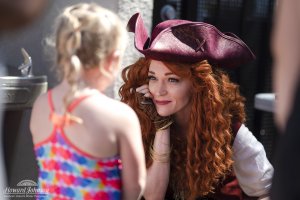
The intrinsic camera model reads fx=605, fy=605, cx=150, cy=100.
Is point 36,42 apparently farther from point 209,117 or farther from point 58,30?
point 58,30

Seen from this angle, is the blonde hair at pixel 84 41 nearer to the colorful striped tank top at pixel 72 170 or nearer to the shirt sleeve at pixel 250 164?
the colorful striped tank top at pixel 72 170

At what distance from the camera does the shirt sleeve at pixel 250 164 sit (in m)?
2.58

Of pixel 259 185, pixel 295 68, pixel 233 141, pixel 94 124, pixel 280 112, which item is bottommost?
pixel 259 185

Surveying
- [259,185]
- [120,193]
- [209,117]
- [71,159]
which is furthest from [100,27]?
[259,185]

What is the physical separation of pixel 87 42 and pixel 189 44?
2.54ft

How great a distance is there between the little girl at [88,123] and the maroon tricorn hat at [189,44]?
0.57 meters

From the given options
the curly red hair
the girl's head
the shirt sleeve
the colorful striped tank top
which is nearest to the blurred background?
the girl's head

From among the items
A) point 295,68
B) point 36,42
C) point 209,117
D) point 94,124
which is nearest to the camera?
point 295,68

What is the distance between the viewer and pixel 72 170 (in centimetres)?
185

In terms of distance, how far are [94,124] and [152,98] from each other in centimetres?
80

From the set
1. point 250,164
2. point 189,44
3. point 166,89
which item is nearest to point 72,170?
point 166,89


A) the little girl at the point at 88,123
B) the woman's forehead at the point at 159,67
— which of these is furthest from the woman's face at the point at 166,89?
the little girl at the point at 88,123

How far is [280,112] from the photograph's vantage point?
1467 mm

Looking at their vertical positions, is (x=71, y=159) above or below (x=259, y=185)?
above
